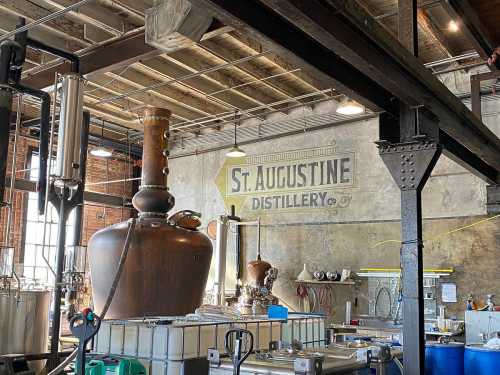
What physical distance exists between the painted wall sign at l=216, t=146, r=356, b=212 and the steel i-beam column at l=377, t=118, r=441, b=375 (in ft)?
17.2

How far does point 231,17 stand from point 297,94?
6962 millimetres

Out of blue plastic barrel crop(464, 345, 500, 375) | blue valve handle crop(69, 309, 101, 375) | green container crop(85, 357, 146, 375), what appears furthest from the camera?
blue plastic barrel crop(464, 345, 500, 375)

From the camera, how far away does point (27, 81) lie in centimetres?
605

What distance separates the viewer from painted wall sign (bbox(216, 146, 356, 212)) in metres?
9.55

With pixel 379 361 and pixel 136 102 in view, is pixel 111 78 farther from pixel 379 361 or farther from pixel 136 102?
pixel 379 361

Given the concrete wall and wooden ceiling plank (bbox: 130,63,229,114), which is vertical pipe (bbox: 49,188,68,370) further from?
the concrete wall

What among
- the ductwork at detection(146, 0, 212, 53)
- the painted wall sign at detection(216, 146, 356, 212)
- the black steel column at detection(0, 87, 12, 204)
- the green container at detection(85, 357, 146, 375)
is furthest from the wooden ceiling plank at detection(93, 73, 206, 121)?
the green container at detection(85, 357, 146, 375)

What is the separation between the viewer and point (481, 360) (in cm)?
402

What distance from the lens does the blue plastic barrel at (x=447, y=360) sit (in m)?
4.14

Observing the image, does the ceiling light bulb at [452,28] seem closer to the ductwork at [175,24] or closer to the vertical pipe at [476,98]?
the vertical pipe at [476,98]

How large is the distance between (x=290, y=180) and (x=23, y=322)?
6414mm

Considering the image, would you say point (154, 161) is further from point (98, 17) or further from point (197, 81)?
point (197, 81)

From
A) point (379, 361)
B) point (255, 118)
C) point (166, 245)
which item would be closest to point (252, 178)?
point (255, 118)

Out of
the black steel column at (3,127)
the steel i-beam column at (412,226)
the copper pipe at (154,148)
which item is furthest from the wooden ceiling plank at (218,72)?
the steel i-beam column at (412,226)
